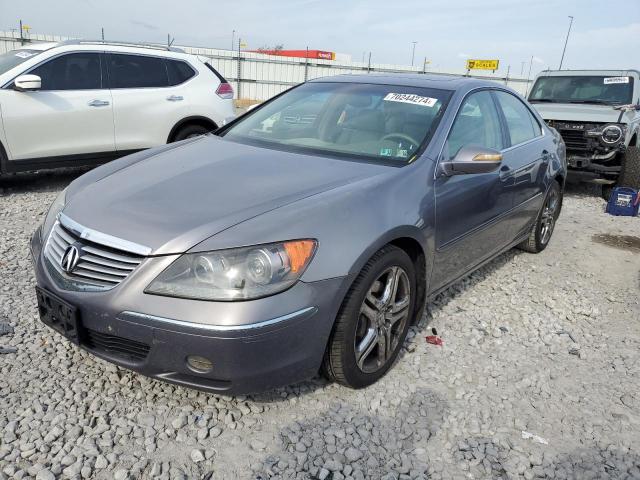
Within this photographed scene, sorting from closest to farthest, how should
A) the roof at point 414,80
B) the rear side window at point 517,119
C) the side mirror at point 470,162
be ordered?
the side mirror at point 470,162
the roof at point 414,80
the rear side window at point 517,119

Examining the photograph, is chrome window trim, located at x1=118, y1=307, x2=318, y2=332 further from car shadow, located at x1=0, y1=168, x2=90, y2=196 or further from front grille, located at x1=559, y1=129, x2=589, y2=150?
front grille, located at x1=559, y1=129, x2=589, y2=150

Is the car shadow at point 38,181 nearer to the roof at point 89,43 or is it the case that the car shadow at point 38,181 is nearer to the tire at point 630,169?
the roof at point 89,43

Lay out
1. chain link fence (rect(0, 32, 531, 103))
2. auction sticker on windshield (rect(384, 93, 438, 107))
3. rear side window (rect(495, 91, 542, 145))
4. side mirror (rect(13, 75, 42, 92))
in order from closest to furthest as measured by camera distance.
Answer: auction sticker on windshield (rect(384, 93, 438, 107)), rear side window (rect(495, 91, 542, 145)), side mirror (rect(13, 75, 42, 92)), chain link fence (rect(0, 32, 531, 103))

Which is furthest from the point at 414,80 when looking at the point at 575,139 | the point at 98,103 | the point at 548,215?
the point at 575,139

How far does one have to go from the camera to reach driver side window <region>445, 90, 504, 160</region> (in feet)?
10.8

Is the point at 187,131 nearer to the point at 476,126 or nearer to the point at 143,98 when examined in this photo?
the point at 143,98

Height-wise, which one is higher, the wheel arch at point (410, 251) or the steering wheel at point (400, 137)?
the steering wheel at point (400, 137)

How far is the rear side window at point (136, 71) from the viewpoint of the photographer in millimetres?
6668

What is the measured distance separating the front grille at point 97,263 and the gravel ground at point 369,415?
64 centimetres

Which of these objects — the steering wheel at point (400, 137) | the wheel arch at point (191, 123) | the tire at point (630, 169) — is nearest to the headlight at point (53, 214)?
the steering wheel at point (400, 137)

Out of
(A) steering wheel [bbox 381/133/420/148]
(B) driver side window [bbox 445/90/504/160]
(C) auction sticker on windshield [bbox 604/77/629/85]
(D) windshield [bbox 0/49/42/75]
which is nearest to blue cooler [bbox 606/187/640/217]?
(C) auction sticker on windshield [bbox 604/77/629/85]

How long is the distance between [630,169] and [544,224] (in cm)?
356

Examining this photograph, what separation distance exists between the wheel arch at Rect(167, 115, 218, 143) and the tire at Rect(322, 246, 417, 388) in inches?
200

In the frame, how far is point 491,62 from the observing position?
28.8 meters
